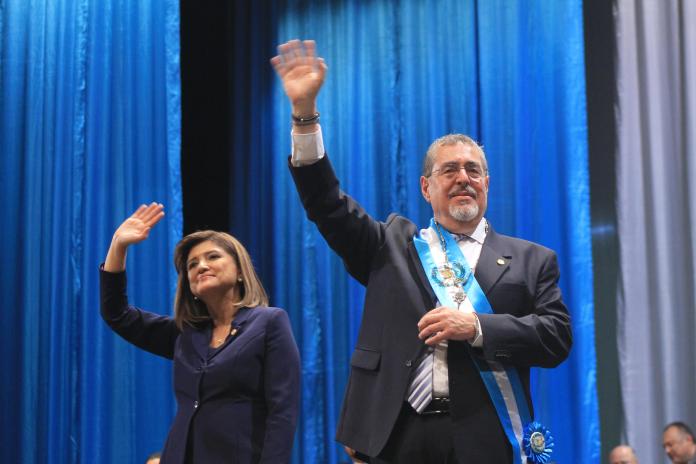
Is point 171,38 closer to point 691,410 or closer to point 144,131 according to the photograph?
point 144,131

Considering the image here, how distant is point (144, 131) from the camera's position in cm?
513

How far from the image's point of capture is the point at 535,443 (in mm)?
2064

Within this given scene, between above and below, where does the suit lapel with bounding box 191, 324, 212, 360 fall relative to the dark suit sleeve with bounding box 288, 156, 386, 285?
below

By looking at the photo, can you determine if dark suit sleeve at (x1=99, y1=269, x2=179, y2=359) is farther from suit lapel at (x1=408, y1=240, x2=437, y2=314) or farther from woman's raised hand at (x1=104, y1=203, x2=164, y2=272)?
suit lapel at (x1=408, y1=240, x2=437, y2=314)

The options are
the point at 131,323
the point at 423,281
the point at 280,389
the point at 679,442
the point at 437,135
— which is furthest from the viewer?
the point at 437,135

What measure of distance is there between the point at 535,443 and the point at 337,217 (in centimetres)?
66

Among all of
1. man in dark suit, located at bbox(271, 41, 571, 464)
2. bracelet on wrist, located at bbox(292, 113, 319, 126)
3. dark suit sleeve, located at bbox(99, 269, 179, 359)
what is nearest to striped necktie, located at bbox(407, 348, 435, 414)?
Result: man in dark suit, located at bbox(271, 41, 571, 464)

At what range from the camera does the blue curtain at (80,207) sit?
4910mm

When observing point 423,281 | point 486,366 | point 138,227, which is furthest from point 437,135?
point 486,366

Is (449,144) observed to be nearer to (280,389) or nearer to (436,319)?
(436,319)

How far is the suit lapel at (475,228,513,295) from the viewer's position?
219 centimetres

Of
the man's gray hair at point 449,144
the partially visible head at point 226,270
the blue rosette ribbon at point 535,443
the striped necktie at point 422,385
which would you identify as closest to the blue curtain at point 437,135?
the partially visible head at point 226,270

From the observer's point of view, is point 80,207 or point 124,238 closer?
point 124,238

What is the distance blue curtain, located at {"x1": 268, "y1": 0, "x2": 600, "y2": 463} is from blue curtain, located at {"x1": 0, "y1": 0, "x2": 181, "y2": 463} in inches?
39.2
